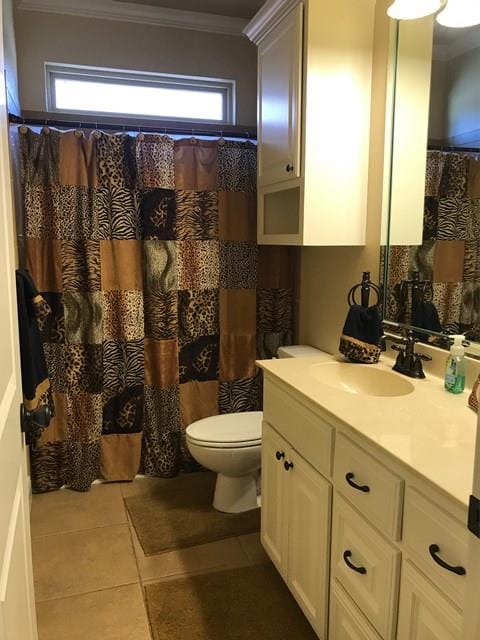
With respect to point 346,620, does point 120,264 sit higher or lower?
higher

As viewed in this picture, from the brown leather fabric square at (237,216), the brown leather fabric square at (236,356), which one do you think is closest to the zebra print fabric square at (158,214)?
the brown leather fabric square at (237,216)

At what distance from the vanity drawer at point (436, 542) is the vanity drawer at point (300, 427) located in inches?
14.9

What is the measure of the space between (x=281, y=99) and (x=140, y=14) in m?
1.14

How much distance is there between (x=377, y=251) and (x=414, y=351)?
0.48 m

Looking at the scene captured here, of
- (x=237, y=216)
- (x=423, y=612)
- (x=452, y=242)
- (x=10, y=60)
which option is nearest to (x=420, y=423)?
(x=423, y=612)

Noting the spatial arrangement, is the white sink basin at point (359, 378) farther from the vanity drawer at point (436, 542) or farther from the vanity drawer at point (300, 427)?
the vanity drawer at point (436, 542)

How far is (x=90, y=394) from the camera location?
268 cm

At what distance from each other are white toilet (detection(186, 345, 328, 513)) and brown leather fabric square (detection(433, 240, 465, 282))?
845 mm

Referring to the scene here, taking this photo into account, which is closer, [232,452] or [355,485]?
[355,485]

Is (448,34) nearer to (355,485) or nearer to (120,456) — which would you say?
(355,485)

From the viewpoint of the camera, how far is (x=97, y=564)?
2129 mm

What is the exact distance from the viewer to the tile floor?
1.81 meters

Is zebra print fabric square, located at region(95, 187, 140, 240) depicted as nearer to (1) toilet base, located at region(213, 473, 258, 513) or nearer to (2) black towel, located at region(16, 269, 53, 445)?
(2) black towel, located at region(16, 269, 53, 445)

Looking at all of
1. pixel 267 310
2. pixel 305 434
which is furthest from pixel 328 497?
pixel 267 310
